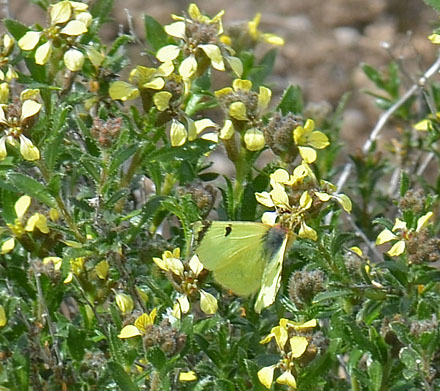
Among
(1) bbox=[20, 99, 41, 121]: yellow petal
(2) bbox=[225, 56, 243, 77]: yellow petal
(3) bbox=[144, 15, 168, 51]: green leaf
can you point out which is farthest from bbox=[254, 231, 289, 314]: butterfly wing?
(3) bbox=[144, 15, 168, 51]: green leaf

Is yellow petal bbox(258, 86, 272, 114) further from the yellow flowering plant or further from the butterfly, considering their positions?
the butterfly

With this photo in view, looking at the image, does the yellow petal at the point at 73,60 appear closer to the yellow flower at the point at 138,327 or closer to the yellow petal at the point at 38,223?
the yellow petal at the point at 38,223

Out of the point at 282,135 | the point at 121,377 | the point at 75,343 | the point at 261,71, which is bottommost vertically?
the point at 75,343

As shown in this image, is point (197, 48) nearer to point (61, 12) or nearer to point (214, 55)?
point (214, 55)

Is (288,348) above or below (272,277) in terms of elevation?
below

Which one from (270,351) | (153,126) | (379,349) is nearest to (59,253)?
(153,126)

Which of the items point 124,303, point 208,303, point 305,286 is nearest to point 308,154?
point 305,286

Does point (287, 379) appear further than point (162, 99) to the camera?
No
